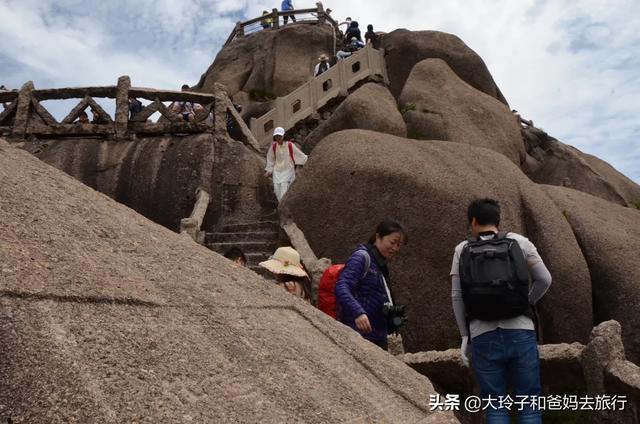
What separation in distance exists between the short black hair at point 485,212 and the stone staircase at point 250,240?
5.46m

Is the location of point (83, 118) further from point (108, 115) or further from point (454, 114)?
point (454, 114)

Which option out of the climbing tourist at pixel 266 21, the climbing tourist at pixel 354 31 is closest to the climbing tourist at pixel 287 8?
the climbing tourist at pixel 266 21

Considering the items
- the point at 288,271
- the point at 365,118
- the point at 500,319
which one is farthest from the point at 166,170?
the point at 500,319

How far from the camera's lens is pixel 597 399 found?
466 cm

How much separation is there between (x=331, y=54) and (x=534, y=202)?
54.0ft

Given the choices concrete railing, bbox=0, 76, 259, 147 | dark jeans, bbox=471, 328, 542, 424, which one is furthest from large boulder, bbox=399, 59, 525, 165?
dark jeans, bbox=471, 328, 542, 424

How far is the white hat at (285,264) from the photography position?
4.87 meters

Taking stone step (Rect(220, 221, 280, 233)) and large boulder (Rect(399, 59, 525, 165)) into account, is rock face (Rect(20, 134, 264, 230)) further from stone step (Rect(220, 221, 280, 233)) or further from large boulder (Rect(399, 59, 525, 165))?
large boulder (Rect(399, 59, 525, 165))

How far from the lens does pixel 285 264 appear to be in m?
5.00

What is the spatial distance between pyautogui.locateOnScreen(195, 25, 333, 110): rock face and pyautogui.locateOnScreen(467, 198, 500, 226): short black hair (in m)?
19.2

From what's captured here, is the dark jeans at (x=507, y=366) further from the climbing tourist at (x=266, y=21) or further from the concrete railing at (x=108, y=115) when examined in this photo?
the climbing tourist at (x=266, y=21)

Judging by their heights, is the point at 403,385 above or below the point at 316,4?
below

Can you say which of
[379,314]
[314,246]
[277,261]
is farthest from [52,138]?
[379,314]

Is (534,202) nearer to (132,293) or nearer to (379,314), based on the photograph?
(379,314)
